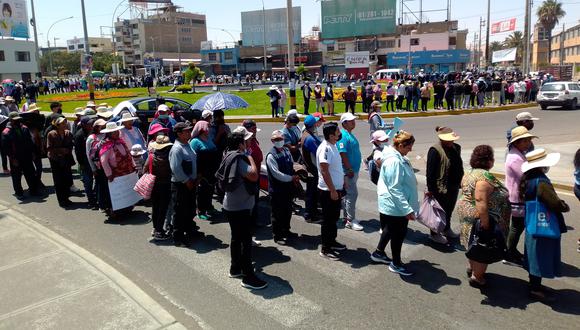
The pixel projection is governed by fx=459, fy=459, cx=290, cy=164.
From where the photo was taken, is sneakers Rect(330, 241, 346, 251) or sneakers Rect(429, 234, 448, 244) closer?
sneakers Rect(330, 241, 346, 251)

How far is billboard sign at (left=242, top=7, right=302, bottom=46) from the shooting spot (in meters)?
93.5

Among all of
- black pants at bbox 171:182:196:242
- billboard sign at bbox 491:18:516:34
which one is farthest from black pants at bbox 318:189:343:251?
billboard sign at bbox 491:18:516:34

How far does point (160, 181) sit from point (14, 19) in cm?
7649

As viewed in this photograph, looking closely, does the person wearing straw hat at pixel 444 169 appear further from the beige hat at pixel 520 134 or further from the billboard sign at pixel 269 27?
the billboard sign at pixel 269 27

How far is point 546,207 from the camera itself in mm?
4551

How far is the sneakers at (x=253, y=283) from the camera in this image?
17.2ft

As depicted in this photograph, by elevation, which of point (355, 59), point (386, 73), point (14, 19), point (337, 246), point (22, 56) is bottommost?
point (337, 246)

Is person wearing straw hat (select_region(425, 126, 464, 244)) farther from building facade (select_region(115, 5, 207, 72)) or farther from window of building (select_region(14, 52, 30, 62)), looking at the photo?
building facade (select_region(115, 5, 207, 72))

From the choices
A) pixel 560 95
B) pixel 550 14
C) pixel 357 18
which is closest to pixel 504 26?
pixel 550 14

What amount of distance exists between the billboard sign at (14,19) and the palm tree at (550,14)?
9139 cm

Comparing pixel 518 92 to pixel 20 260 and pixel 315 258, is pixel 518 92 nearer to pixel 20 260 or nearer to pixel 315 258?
pixel 315 258

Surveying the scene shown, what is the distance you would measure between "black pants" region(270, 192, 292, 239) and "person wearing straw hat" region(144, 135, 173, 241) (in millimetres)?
1574

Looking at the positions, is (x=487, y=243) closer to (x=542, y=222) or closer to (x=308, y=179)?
(x=542, y=222)

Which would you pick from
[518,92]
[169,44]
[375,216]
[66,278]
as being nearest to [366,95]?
[518,92]
